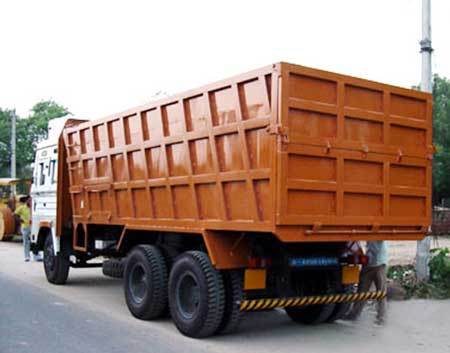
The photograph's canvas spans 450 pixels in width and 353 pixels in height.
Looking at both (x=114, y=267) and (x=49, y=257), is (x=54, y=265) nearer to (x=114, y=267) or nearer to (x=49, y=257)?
(x=49, y=257)

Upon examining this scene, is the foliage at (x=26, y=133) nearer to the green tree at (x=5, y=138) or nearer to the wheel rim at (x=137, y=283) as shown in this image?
the green tree at (x=5, y=138)

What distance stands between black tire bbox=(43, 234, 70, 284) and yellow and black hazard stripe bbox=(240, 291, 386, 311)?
5404 millimetres

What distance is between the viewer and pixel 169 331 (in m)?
7.82

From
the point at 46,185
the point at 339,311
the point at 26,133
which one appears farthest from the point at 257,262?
the point at 26,133

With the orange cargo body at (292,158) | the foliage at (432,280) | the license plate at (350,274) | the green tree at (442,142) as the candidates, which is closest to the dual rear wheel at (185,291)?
the orange cargo body at (292,158)

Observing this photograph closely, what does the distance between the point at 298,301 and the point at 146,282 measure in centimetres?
213

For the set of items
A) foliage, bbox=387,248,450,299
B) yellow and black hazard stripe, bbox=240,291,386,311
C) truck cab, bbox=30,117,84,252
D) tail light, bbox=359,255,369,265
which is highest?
truck cab, bbox=30,117,84,252

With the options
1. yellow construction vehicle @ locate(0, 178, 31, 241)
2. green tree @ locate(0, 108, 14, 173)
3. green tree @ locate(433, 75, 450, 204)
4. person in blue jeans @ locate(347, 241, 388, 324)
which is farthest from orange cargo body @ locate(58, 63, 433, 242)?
green tree @ locate(0, 108, 14, 173)

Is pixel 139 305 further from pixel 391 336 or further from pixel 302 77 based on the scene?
pixel 302 77

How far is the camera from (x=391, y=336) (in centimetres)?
777

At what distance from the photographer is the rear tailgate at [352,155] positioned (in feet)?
21.2

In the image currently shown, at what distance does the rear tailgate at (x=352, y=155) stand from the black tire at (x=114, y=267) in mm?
4007

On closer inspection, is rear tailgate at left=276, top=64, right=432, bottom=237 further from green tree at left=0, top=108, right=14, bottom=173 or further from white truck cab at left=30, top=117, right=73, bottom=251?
green tree at left=0, top=108, right=14, bottom=173

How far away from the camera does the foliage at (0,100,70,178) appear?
135 ft
